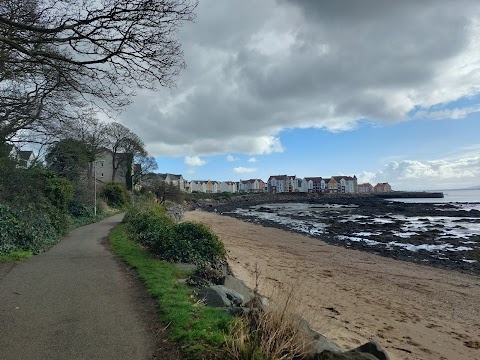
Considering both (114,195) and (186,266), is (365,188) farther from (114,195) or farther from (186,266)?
(186,266)

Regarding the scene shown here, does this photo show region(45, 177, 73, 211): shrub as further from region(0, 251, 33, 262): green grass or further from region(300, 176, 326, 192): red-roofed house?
region(300, 176, 326, 192): red-roofed house

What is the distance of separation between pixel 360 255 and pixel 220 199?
278 feet

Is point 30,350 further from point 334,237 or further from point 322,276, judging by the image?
point 334,237

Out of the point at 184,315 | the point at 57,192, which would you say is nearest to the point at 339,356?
the point at 184,315

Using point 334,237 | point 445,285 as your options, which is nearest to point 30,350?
point 445,285

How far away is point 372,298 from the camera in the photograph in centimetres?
1057

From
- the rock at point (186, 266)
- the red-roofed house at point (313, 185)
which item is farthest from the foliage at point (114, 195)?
the red-roofed house at point (313, 185)

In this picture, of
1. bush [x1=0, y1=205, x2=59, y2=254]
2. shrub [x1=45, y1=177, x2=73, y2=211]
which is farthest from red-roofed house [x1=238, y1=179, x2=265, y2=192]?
bush [x1=0, y1=205, x2=59, y2=254]

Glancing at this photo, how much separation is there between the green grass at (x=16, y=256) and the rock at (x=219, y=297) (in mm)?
6340

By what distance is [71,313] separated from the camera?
5.50 meters

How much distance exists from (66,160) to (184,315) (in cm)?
2294

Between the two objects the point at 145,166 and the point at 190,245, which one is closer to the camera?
the point at 190,245

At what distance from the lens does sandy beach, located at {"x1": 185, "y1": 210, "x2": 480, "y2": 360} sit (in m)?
7.30

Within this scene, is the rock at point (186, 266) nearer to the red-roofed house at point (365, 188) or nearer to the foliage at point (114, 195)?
the foliage at point (114, 195)
